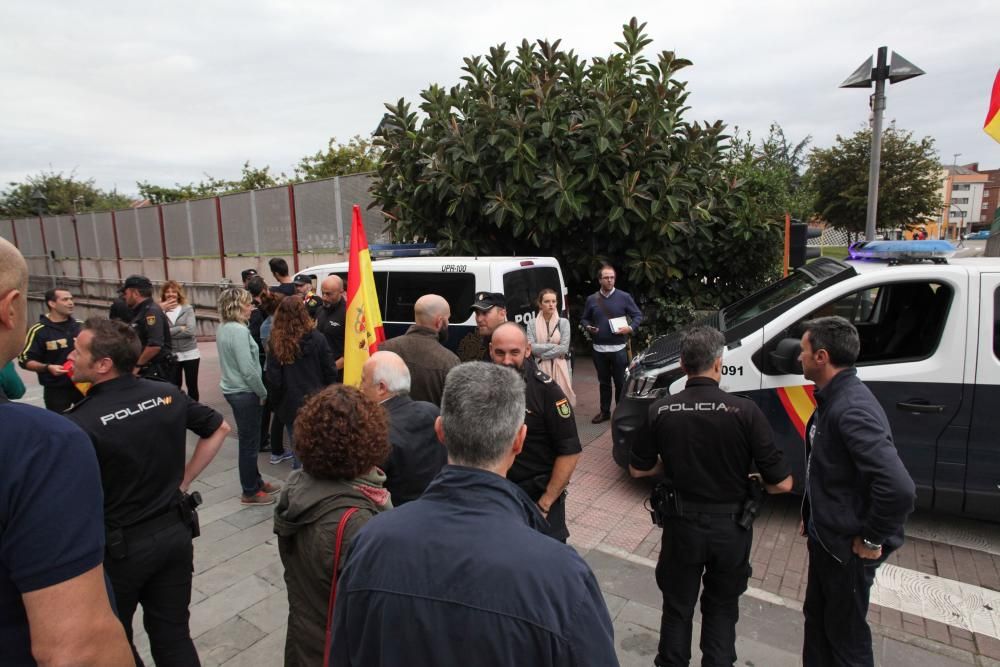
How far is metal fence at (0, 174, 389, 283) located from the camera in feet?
42.6

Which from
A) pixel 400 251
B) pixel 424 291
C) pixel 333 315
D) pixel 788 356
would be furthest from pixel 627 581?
pixel 400 251

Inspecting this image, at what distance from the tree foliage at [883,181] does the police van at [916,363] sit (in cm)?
1596

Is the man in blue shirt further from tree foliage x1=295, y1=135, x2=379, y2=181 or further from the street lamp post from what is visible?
tree foliage x1=295, y1=135, x2=379, y2=181

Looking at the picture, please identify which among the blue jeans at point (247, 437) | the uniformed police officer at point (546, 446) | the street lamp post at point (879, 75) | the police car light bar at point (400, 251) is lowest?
the blue jeans at point (247, 437)

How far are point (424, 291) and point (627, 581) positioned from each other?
4260mm

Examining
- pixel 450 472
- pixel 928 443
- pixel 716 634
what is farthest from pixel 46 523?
pixel 928 443

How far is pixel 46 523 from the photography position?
1.20 meters

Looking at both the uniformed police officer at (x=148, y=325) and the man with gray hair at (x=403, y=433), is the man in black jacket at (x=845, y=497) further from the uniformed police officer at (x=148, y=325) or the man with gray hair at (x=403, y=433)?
the uniformed police officer at (x=148, y=325)

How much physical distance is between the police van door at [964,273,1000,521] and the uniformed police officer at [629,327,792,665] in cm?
226

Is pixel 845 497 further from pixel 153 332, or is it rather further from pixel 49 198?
pixel 49 198

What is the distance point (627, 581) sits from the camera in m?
3.78

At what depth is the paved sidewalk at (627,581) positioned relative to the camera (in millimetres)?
3152

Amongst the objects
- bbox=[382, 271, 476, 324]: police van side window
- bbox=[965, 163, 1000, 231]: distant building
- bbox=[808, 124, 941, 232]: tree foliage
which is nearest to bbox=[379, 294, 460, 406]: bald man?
bbox=[382, 271, 476, 324]: police van side window

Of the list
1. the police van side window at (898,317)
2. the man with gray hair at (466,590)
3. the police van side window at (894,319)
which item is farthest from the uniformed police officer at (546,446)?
the police van side window at (898,317)
